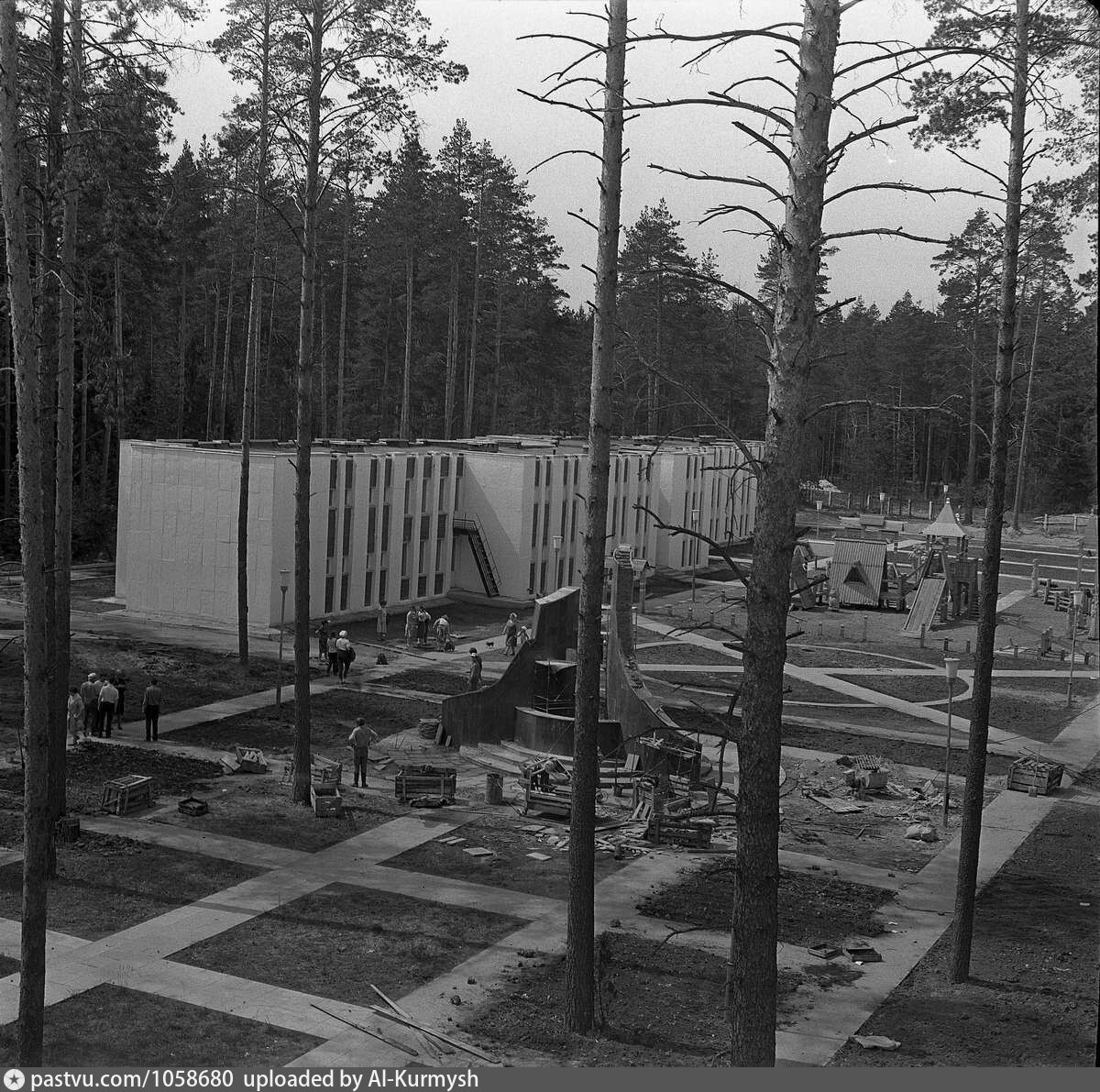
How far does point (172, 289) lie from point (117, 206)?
52.1 m

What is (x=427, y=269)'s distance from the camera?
65.9m

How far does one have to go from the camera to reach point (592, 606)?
532 inches

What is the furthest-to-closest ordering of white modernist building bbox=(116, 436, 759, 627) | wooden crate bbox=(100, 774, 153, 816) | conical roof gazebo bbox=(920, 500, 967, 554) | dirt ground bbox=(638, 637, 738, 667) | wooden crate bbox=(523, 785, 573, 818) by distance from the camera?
1. conical roof gazebo bbox=(920, 500, 967, 554)
2. white modernist building bbox=(116, 436, 759, 627)
3. dirt ground bbox=(638, 637, 738, 667)
4. wooden crate bbox=(523, 785, 573, 818)
5. wooden crate bbox=(100, 774, 153, 816)

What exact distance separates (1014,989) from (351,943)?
7425mm

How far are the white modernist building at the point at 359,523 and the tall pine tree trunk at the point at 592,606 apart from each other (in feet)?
65.7

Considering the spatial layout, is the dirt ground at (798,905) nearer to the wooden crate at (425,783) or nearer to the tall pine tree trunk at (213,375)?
the wooden crate at (425,783)

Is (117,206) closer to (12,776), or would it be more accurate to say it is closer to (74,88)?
(74,88)

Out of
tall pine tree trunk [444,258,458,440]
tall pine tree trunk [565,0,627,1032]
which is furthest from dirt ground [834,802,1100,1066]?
tall pine tree trunk [444,258,458,440]

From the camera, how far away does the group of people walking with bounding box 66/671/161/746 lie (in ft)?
79.8

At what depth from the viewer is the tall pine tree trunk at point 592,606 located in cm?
1298

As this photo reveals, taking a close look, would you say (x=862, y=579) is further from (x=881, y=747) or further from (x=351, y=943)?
(x=351, y=943)

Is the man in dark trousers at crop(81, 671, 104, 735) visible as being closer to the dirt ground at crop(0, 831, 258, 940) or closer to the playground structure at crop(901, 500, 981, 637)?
the dirt ground at crop(0, 831, 258, 940)

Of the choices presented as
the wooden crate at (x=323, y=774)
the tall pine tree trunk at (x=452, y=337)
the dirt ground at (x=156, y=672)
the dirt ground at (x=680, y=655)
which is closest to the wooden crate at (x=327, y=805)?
the wooden crate at (x=323, y=774)

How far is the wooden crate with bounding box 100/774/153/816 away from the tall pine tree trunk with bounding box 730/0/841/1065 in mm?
14213
